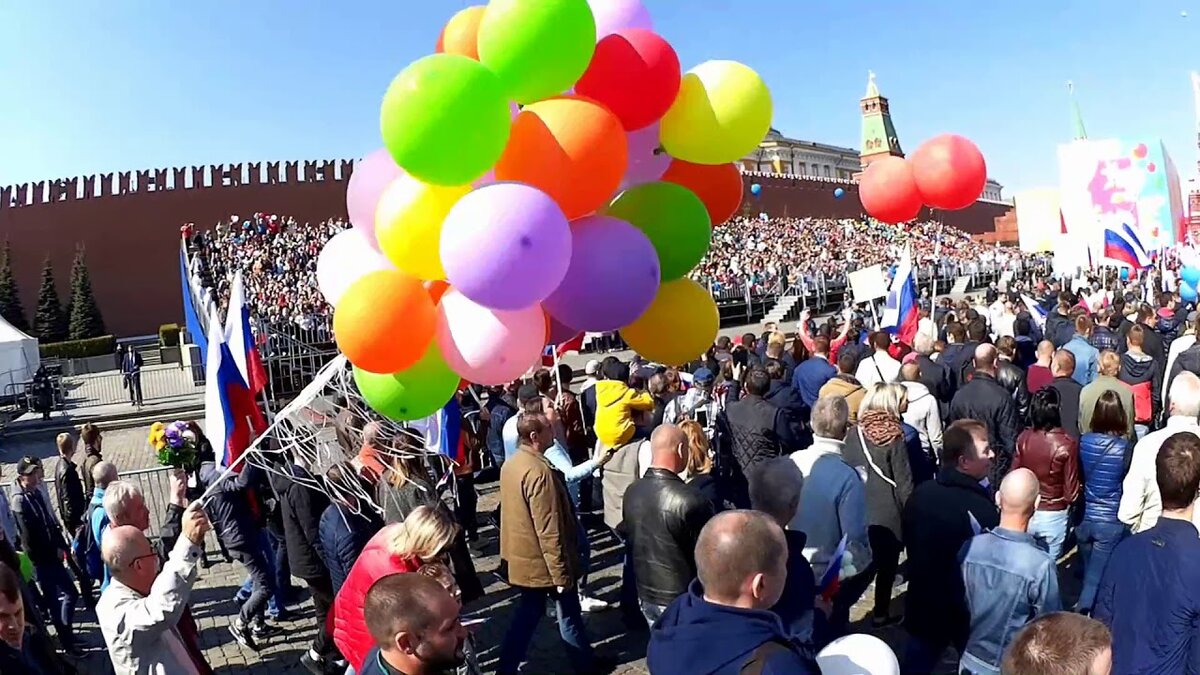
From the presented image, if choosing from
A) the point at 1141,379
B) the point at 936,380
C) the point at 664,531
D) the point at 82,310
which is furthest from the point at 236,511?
the point at 82,310

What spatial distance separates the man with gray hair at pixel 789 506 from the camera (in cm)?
299

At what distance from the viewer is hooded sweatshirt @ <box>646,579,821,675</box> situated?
204 centimetres

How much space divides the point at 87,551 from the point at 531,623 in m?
3.48

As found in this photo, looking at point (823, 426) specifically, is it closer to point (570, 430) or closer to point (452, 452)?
point (452, 452)

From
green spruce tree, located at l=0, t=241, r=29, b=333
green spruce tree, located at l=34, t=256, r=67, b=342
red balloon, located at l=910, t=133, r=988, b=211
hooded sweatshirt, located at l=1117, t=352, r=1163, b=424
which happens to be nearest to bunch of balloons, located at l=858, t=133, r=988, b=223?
red balloon, located at l=910, t=133, r=988, b=211

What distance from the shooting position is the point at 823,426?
4219 mm

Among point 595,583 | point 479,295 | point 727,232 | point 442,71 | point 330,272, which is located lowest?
point 595,583

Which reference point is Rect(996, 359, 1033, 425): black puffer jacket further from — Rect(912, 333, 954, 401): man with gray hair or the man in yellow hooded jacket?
the man in yellow hooded jacket

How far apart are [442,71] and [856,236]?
142 feet

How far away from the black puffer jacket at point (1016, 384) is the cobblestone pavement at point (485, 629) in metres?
1.49

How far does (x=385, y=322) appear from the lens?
3273mm

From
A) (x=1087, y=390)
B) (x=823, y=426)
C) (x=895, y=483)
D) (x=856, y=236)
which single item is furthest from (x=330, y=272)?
(x=856, y=236)

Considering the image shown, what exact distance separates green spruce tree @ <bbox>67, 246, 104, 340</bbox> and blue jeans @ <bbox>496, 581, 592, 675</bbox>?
32.5 m

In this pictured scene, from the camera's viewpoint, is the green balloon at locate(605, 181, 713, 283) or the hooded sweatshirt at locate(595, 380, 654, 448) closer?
the green balloon at locate(605, 181, 713, 283)
